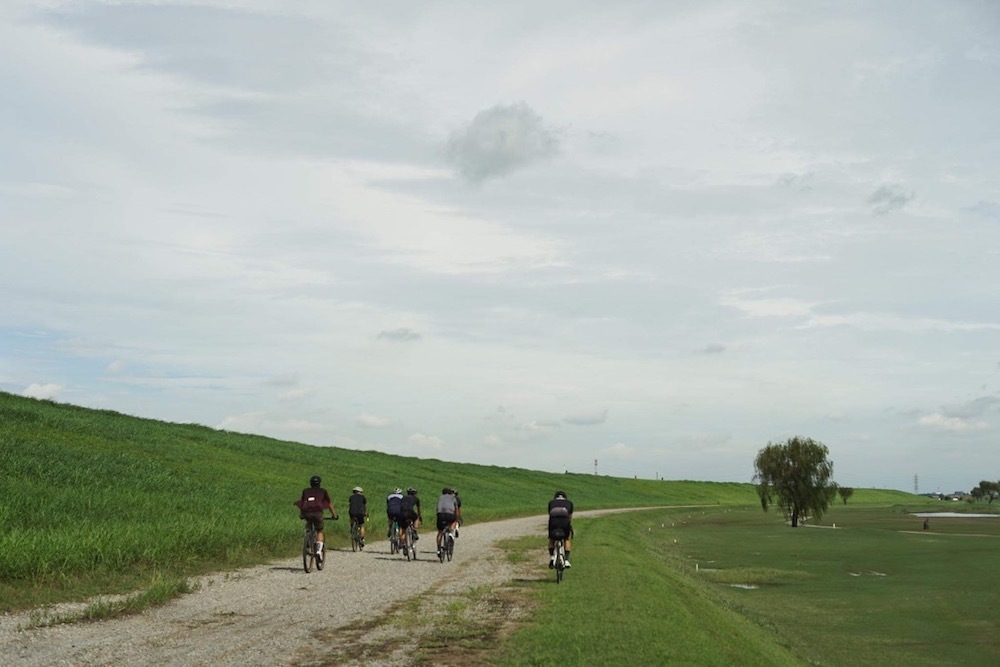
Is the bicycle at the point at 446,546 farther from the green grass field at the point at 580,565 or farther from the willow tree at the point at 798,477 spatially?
the willow tree at the point at 798,477

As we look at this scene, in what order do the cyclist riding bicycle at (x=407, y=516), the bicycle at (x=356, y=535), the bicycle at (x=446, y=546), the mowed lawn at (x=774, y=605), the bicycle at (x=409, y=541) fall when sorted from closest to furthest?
the mowed lawn at (x=774, y=605) → the bicycle at (x=446, y=546) → the bicycle at (x=409, y=541) → the cyclist riding bicycle at (x=407, y=516) → the bicycle at (x=356, y=535)

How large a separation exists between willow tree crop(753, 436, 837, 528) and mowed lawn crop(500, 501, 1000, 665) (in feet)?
87.4

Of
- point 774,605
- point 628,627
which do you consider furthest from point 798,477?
point 628,627

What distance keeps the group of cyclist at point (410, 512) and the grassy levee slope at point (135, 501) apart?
108 inches

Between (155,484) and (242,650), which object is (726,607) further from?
(155,484)

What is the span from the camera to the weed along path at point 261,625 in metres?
13.8

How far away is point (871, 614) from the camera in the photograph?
31734 millimetres

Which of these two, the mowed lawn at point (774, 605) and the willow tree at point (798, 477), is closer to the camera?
the mowed lawn at point (774, 605)

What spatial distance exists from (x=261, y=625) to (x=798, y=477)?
265 ft

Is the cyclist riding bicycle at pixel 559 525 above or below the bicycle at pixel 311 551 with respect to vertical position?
above

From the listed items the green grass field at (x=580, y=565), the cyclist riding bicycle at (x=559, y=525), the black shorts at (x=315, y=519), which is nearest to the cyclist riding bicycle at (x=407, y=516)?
the green grass field at (x=580, y=565)

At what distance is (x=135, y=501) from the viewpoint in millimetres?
34844

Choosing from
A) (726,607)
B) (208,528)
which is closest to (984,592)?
(726,607)

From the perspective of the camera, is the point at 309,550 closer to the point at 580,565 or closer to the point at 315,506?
the point at 315,506
